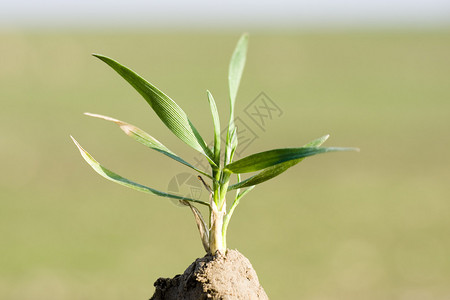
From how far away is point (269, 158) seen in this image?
0.77 meters

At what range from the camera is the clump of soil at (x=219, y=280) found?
0.81 metres

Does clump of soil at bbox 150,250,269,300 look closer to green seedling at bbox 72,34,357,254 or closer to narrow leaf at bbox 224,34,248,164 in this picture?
green seedling at bbox 72,34,357,254

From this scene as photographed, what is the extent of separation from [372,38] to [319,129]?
7.60 meters

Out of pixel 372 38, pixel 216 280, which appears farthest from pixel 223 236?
pixel 372 38

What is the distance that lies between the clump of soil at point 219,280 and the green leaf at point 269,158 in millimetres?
145

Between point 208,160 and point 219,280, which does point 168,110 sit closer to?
point 208,160

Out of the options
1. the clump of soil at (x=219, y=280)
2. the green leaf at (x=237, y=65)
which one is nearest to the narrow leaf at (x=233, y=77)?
the green leaf at (x=237, y=65)

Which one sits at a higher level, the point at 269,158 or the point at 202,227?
the point at 269,158

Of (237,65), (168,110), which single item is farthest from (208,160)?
(237,65)

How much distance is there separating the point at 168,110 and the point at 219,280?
273mm

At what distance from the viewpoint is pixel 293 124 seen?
8.30 metres

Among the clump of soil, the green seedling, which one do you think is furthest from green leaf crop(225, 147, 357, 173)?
the clump of soil

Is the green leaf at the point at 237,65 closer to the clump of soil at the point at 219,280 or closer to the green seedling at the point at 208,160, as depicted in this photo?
the green seedling at the point at 208,160

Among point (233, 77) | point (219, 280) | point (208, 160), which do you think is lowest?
point (219, 280)
